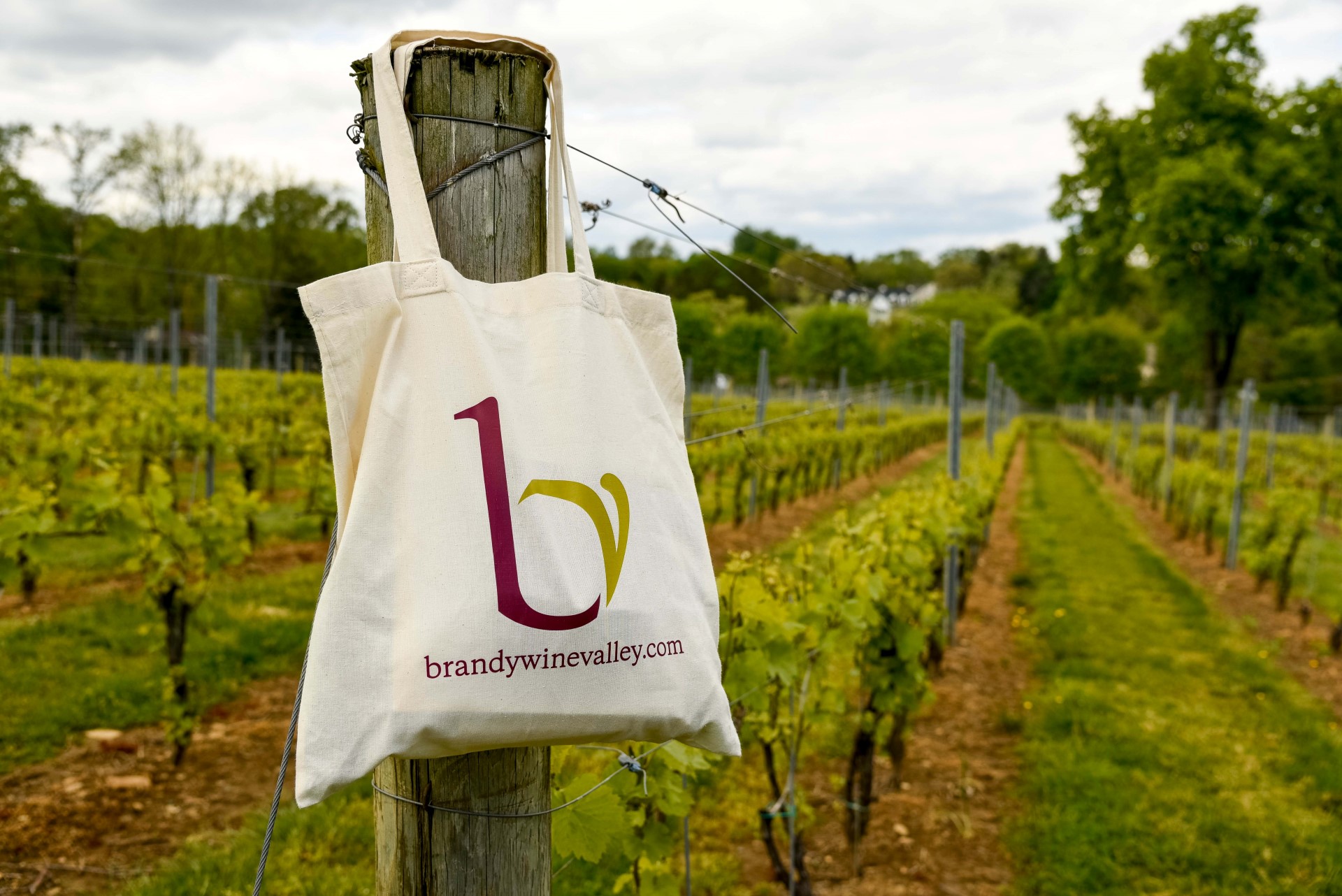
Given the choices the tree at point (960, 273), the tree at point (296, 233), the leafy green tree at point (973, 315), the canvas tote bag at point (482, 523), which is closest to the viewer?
the canvas tote bag at point (482, 523)

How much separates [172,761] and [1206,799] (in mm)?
5061

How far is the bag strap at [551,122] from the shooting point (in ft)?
3.68

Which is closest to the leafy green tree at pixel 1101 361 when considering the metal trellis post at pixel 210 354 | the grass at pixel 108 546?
the grass at pixel 108 546

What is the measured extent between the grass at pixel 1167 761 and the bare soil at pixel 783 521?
238 cm

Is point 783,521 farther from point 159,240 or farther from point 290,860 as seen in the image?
point 159,240

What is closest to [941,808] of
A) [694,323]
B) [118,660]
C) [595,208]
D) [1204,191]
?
[595,208]

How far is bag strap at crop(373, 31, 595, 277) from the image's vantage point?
112 cm

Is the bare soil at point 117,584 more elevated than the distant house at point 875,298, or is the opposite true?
the distant house at point 875,298

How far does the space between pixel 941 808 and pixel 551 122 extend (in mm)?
3995

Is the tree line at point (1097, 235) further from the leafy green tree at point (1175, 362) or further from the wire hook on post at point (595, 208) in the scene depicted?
the wire hook on post at point (595, 208)

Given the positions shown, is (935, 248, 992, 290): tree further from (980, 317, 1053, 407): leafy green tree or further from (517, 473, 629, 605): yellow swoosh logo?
(517, 473, 629, 605): yellow swoosh logo

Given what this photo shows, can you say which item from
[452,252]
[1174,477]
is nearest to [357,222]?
[1174,477]

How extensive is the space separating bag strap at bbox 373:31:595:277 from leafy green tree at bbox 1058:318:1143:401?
6189 centimetres

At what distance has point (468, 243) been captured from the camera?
1.20 meters
